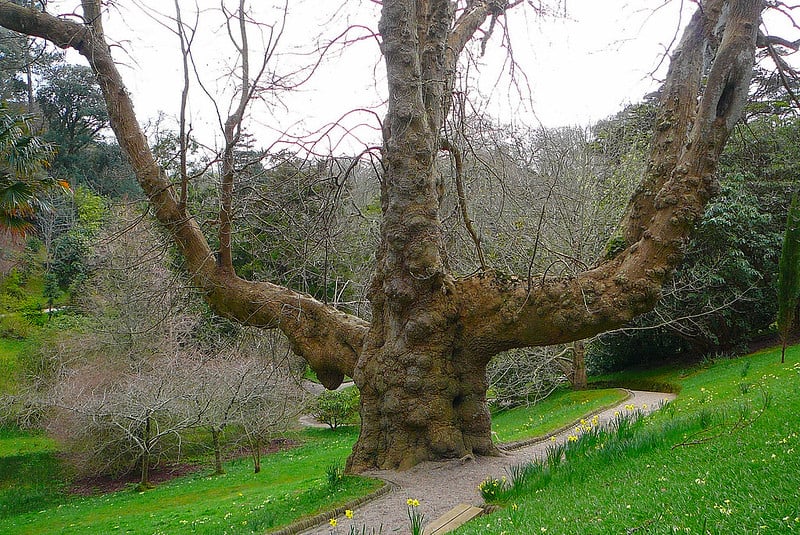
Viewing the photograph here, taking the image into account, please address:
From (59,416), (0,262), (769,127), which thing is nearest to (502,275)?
(769,127)

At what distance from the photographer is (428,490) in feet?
17.5

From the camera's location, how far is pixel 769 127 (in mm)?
16500

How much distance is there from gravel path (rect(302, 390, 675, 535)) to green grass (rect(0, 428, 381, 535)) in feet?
Result: 1.61

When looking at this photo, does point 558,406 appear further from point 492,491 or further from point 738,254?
point 492,491

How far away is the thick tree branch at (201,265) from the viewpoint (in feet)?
21.6

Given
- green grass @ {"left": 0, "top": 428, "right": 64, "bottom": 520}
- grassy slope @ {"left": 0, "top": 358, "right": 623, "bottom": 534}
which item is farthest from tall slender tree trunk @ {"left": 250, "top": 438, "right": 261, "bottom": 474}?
green grass @ {"left": 0, "top": 428, "right": 64, "bottom": 520}

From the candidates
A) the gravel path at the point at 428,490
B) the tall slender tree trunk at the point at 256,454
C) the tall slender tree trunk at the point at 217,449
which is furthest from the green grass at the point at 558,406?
the gravel path at the point at 428,490

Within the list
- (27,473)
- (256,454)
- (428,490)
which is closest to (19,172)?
(256,454)

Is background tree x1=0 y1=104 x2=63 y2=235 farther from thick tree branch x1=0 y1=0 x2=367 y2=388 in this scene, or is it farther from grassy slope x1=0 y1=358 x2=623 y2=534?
grassy slope x1=0 y1=358 x2=623 y2=534

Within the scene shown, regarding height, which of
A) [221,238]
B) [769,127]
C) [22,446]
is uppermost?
[769,127]

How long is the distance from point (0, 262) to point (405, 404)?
29.1 m

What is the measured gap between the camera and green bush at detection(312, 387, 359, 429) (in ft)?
74.1

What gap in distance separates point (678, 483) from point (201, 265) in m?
5.18

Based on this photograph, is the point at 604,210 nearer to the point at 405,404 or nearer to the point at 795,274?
the point at 795,274
